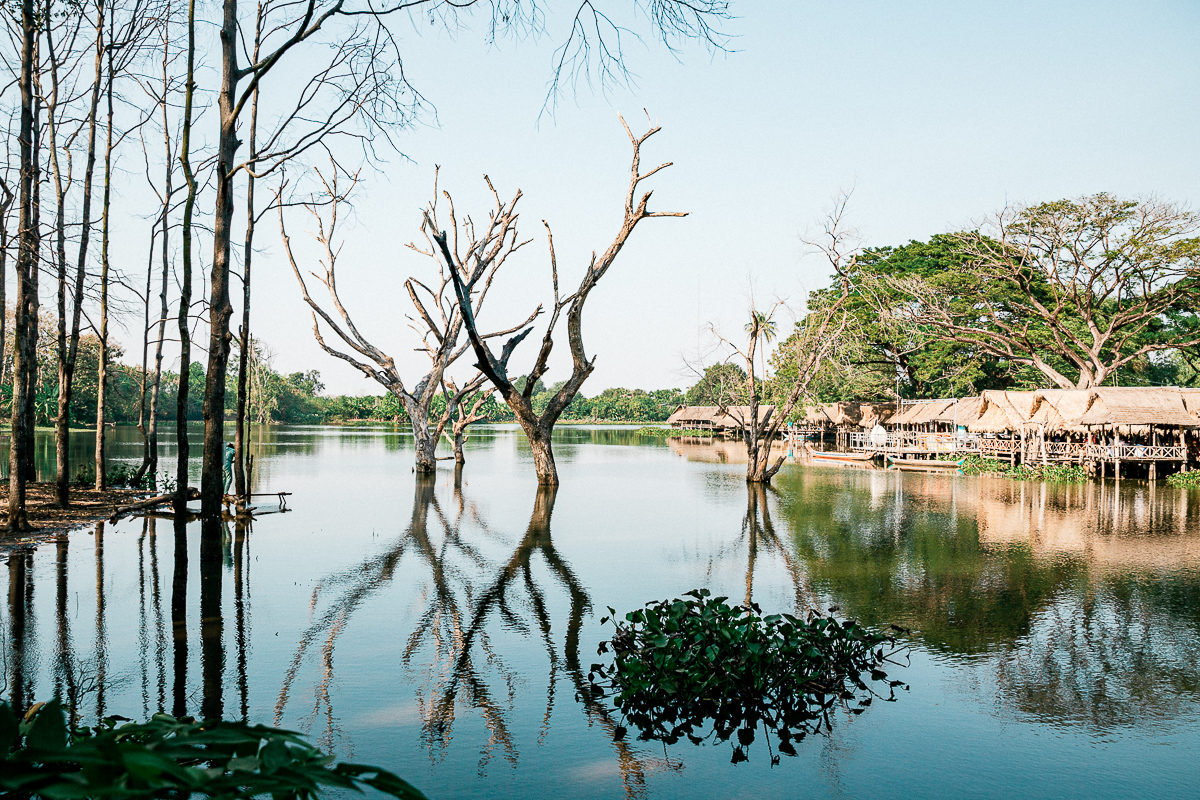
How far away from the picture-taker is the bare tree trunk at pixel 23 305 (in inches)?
438

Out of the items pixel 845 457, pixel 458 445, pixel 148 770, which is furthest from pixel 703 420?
pixel 148 770

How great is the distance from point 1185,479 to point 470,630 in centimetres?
2786

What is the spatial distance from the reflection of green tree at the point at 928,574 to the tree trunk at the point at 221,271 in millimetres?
7140

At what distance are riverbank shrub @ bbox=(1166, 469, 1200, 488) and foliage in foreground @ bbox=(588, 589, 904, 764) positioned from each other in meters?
25.4

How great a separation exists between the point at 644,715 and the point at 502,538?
27.4 feet

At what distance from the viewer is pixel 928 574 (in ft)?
37.3

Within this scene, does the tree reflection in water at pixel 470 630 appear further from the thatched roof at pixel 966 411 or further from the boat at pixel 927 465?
the thatched roof at pixel 966 411

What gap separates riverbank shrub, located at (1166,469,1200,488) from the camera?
26450mm

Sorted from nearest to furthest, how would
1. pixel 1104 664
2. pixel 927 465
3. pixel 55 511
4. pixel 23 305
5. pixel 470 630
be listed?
pixel 1104 664 < pixel 470 630 < pixel 23 305 < pixel 55 511 < pixel 927 465

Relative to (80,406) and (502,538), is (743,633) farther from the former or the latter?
(80,406)

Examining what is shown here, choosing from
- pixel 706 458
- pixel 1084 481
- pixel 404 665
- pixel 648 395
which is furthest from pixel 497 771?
pixel 648 395

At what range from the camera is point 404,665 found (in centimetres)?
711

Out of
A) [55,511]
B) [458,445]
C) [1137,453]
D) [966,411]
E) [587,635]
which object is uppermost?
[966,411]

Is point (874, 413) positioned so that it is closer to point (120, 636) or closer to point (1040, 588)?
point (1040, 588)
